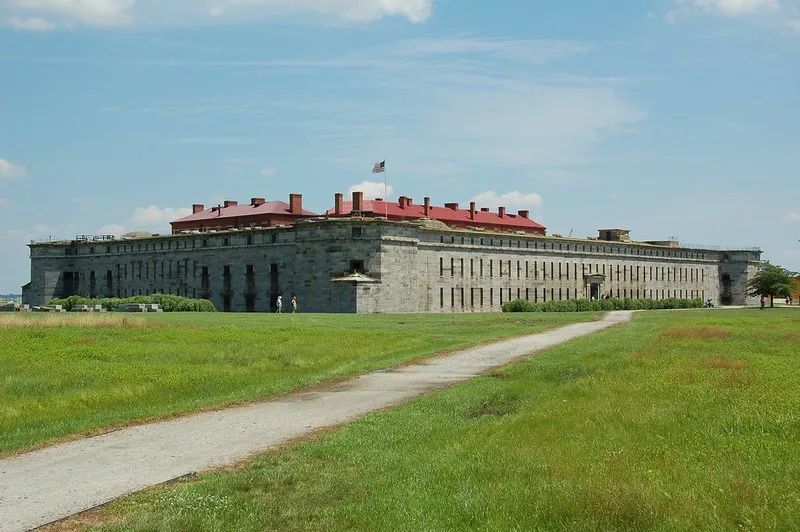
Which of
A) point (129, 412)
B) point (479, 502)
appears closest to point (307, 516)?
point (479, 502)

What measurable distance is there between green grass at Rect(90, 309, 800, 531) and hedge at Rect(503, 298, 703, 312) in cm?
6327

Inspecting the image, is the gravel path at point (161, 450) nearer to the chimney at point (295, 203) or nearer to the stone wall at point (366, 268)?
the stone wall at point (366, 268)

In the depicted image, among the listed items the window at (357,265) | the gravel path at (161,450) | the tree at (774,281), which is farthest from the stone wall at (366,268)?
the gravel path at (161,450)

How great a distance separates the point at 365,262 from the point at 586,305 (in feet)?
→ 76.9

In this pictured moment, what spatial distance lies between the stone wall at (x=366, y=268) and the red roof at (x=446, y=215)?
12051 millimetres

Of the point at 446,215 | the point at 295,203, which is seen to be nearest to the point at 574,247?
the point at 446,215

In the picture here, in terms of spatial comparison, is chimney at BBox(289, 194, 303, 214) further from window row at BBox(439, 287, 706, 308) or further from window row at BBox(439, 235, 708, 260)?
window row at BBox(439, 287, 706, 308)

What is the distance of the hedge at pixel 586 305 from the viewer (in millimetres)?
81188

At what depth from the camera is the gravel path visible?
1009 centimetres

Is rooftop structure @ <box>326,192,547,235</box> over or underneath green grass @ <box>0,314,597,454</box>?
over

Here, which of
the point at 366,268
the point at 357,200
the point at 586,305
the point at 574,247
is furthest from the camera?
the point at 574,247

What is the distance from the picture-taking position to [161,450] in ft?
43.0

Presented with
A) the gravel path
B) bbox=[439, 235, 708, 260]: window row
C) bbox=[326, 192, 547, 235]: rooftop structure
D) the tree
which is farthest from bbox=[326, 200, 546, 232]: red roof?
the gravel path

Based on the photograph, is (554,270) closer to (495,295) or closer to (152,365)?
(495,295)
